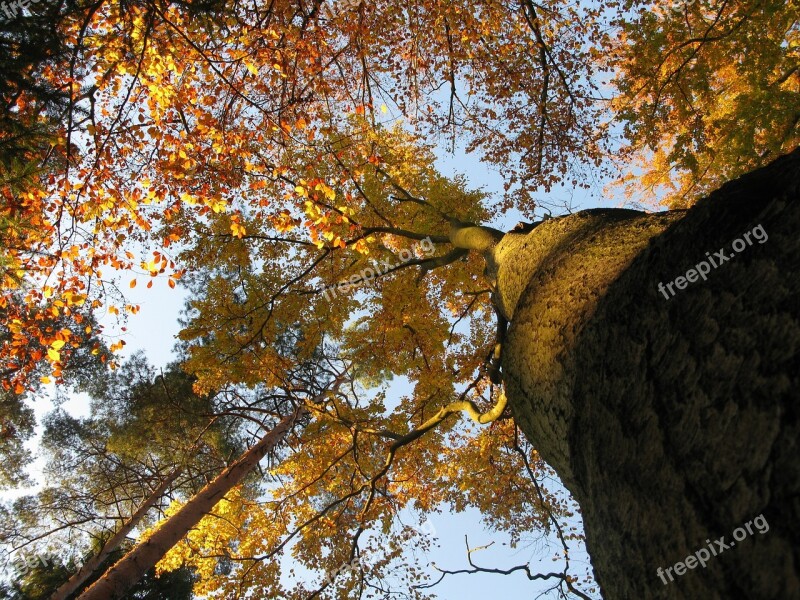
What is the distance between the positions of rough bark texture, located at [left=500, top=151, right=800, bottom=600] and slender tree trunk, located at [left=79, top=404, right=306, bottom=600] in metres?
6.03

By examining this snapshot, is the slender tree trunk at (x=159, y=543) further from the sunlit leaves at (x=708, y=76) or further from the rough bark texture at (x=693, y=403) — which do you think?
the sunlit leaves at (x=708, y=76)

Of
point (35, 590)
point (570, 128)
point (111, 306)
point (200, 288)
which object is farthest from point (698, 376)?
point (35, 590)

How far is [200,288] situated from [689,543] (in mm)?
15077

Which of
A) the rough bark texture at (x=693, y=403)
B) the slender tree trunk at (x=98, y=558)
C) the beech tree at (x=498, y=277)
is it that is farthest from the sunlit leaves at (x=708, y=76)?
the slender tree trunk at (x=98, y=558)

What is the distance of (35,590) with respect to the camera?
480 inches

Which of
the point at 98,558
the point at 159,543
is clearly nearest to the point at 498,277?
the point at 159,543

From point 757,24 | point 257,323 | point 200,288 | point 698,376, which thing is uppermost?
point 200,288

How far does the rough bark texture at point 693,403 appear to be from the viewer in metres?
0.96

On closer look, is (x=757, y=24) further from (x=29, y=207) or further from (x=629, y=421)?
(x=29, y=207)

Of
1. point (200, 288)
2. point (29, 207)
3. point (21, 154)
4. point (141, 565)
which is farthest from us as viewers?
point (200, 288)

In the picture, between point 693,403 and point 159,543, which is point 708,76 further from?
point 159,543

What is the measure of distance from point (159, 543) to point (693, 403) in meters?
7.68

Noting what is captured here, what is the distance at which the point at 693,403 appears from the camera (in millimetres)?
1228

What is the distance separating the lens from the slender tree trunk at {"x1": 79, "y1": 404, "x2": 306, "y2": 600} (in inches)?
239
